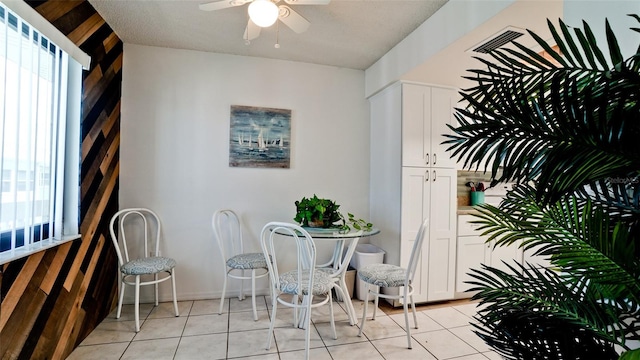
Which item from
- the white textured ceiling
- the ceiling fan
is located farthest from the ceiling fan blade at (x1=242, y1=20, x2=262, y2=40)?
the white textured ceiling

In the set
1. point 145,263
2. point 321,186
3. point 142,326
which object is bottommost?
point 142,326

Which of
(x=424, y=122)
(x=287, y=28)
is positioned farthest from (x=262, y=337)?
(x=287, y=28)

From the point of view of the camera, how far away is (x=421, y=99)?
2.94 m

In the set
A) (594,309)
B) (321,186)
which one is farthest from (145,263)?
(594,309)

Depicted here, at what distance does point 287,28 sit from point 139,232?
234 centimetres

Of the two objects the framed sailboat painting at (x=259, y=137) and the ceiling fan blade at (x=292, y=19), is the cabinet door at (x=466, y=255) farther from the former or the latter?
the ceiling fan blade at (x=292, y=19)

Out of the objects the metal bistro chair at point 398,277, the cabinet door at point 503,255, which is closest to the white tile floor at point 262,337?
the metal bistro chair at point 398,277

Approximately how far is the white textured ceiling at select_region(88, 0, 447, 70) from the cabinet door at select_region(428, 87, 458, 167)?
692mm

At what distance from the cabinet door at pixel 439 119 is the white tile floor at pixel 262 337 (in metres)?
1.45

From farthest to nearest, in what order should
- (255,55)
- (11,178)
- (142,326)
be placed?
(255,55) → (142,326) → (11,178)

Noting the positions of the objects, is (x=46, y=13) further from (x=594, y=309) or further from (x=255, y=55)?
(x=594, y=309)

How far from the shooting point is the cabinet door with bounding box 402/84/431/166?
2.90 meters

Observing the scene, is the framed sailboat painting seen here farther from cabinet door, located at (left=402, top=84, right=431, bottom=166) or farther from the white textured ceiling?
cabinet door, located at (left=402, top=84, right=431, bottom=166)

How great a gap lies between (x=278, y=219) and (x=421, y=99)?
6.18 feet
